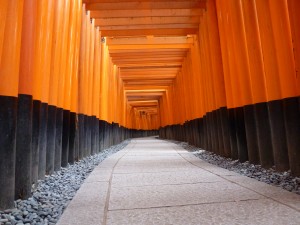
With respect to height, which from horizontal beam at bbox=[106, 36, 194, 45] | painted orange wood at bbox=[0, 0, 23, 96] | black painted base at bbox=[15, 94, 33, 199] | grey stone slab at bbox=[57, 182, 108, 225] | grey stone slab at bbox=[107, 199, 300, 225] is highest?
horizontal beam at bbox=[106, 36, 194, 45]

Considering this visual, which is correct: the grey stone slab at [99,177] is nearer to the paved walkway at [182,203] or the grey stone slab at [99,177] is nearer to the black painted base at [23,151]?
the paved walkway at [182,203]

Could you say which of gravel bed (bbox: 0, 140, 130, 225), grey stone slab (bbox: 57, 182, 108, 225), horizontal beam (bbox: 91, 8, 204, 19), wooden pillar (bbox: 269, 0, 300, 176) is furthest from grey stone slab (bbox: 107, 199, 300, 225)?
horizontal beam (bbox: 91, 8, 204, 19)

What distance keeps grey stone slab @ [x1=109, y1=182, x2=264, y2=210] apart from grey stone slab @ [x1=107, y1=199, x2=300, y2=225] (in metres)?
0.16

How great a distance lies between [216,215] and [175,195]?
737 millimetres

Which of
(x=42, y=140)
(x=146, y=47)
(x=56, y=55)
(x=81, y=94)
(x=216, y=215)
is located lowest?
(x=216, y=215)

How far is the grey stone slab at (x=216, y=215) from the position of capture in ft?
6.60

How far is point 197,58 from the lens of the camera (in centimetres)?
1016

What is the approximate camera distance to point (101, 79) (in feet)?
34.2

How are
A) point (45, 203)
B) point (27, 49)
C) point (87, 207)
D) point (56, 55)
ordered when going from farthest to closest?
point (56, 55), point (27, 49), point (45, 203), point (87, 207)

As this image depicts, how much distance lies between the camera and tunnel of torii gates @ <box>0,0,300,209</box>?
2.88 meters

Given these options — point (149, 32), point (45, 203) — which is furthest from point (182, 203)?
point (149, 32)

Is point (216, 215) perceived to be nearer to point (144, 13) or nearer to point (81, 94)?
point (81, 94)

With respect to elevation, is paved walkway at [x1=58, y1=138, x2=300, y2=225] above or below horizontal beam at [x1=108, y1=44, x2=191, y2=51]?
below

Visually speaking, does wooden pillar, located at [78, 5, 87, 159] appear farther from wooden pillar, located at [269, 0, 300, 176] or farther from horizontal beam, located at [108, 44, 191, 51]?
horizontal beam, located at [108, 44, 191, 51]
